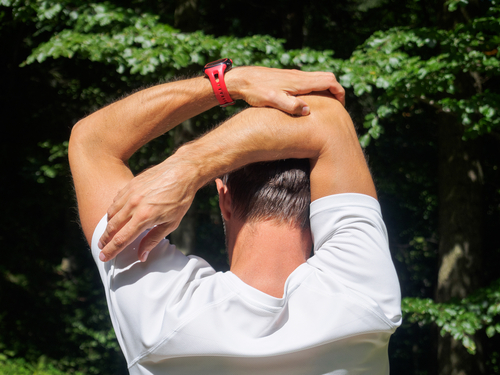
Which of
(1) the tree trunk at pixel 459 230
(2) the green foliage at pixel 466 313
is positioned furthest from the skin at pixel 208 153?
(1) the tree trunk at pixel 459 230

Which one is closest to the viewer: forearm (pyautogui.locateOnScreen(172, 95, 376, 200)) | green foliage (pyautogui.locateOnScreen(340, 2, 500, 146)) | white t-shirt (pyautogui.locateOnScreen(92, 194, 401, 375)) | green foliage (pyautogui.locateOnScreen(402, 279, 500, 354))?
white t-shirt (pyautogui.locateOnScreen(92, 194, 401, 375))

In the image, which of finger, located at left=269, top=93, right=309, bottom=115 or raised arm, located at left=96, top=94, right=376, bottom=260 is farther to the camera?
finger, located at left=269, top=93, right=309, bottom=115

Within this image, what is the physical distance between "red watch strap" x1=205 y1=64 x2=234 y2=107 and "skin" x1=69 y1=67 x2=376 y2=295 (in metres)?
0.02

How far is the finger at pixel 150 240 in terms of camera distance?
1.09m

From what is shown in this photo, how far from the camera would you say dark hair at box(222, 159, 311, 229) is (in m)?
1.33

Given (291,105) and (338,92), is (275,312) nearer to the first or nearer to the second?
(291,105)

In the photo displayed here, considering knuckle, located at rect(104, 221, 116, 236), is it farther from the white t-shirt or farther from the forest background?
the forest background

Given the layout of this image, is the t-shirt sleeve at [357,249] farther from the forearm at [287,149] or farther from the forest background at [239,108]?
the forest background at [239,108]

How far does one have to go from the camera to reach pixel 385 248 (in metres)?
1.13

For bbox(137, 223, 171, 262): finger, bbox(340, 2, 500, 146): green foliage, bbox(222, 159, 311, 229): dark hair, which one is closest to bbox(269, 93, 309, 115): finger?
bbox(222, 159, 311, 229): dark hair

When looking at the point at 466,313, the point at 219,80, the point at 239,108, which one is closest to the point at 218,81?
the point at 219,80

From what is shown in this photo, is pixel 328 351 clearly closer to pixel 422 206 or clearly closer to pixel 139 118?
pixel 139 118

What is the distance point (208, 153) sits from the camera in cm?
116

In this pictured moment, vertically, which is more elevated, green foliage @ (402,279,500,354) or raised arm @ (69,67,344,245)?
raised arm @ (69,67,344,245)
